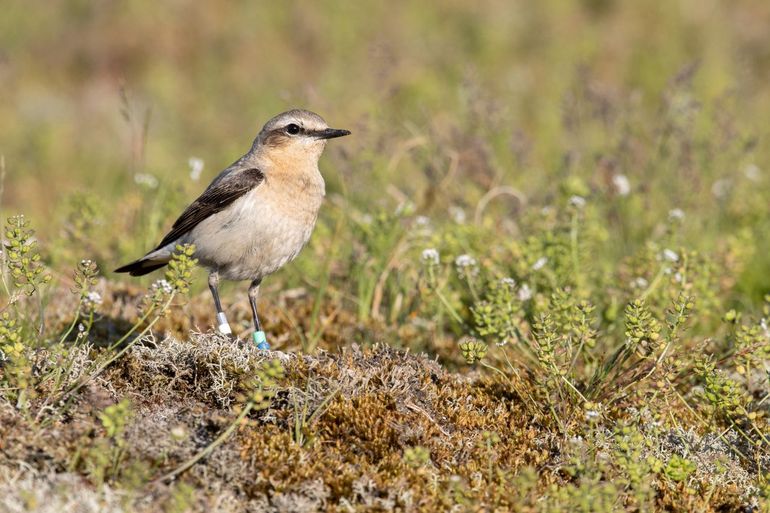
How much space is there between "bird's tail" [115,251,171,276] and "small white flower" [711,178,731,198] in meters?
6.10

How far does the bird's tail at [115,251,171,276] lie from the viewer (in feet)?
22.7

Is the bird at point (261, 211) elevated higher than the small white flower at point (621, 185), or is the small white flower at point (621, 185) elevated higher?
the bird at point (261, 211)

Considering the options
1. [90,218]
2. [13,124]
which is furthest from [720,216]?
[13,124]

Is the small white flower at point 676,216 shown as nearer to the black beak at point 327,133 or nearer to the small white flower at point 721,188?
the small white flower at point 721,188

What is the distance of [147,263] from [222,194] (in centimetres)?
107

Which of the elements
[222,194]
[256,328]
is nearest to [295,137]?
[222,194]

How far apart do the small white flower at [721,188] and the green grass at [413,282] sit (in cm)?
4

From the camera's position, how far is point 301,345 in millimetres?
6754

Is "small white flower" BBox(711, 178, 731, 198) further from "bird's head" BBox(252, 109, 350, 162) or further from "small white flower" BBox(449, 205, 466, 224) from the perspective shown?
"bird's head" BBox(252, 109, 350, 162)

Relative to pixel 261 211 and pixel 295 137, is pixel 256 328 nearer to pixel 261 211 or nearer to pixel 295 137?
pixel 261 211

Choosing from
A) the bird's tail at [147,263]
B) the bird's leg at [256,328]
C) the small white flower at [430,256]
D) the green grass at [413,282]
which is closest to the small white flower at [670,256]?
the green grass at [413,282]

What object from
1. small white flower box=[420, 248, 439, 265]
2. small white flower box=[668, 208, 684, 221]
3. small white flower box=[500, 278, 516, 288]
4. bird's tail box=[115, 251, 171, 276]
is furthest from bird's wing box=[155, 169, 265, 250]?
small white flower box=[668, 208, 684, 221]

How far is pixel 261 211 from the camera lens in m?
6.27

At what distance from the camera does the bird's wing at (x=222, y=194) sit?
251 inches
